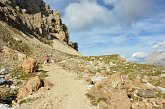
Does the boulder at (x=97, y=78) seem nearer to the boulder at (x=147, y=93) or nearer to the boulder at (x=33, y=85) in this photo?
the boulder at (x=33, y=85)

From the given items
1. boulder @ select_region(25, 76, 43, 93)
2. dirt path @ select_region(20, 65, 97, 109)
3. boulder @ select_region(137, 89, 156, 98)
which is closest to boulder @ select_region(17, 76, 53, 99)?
boulder @ select_region(25, 76, 43, 93)

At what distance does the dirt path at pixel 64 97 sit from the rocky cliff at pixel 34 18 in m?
83.4

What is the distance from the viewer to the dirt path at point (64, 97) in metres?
34.1

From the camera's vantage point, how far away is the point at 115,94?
35688 mm

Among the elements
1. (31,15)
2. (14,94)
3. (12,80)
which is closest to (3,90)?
(14,94)

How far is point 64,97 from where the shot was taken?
37.7 metres

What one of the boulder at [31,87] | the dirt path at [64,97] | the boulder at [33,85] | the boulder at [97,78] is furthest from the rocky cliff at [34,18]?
the boulder at [33,85]

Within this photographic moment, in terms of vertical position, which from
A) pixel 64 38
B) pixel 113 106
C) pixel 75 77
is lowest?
pixel 113 106

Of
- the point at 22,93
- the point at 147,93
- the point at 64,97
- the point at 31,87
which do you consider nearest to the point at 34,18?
the point at 31,87

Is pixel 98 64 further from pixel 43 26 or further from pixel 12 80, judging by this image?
pixel 43 26

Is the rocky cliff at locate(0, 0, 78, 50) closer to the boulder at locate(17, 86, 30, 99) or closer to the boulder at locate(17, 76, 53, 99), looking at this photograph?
the boulder at locate(17, 76, 53, 99)

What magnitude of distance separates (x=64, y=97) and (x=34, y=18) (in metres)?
124

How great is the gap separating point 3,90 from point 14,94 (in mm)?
2807

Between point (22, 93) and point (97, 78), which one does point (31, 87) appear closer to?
point (22, 93)
